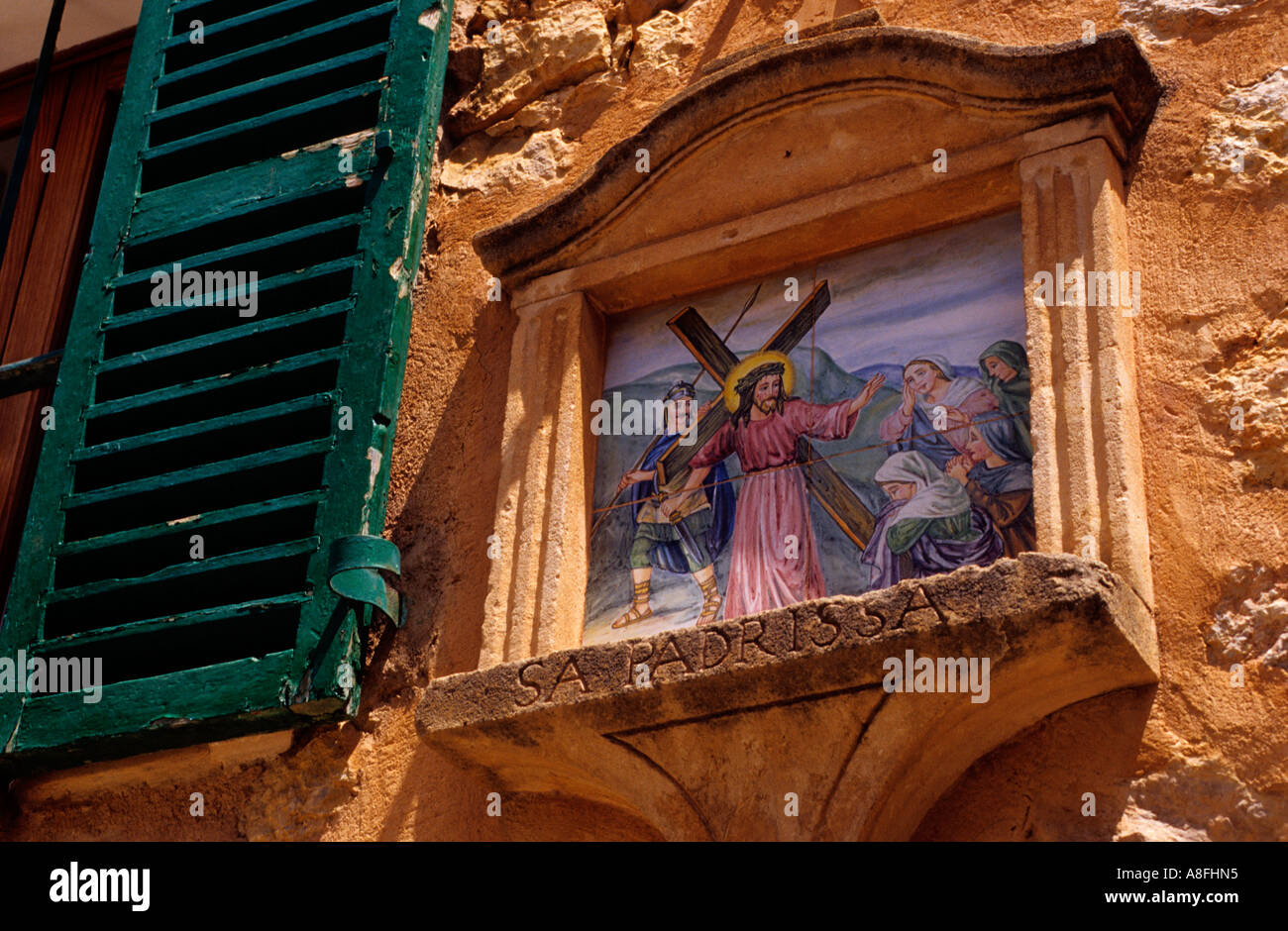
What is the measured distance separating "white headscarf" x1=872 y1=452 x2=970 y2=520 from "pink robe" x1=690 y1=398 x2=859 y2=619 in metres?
0.17

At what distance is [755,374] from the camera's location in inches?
169

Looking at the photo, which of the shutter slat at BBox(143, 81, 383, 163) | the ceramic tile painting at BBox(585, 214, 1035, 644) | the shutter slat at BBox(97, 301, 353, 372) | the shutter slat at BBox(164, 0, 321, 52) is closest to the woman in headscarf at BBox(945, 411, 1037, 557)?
the ceramic tile painting at BBox(585, 214, 1035, 644)

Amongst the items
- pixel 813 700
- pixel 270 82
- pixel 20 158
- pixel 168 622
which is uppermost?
pixel 270 82

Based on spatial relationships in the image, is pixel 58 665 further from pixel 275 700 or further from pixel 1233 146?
pixel 1233 146

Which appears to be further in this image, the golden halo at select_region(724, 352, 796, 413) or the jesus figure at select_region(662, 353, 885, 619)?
the golden halo at select_region(724, 352, 796, 413)

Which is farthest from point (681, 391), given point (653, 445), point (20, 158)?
point (20, 158)

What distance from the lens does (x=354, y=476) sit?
4.34 meters

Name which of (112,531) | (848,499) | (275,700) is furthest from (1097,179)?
(112,531)

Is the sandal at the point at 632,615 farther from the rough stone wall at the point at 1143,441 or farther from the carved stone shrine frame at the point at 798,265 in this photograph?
the rough stone wall at the point at 1143,441

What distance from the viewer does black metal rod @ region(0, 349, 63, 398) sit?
16.5 ft

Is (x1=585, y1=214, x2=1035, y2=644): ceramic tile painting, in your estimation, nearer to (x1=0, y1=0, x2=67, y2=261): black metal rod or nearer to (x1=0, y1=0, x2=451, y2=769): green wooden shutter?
(x1=0, y1=0, x2=451, y2=769): green wooden shutter

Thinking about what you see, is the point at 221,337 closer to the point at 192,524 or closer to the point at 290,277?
the point at 290,277

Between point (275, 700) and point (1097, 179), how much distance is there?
6.89 ft

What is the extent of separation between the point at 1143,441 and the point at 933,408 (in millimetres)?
476
